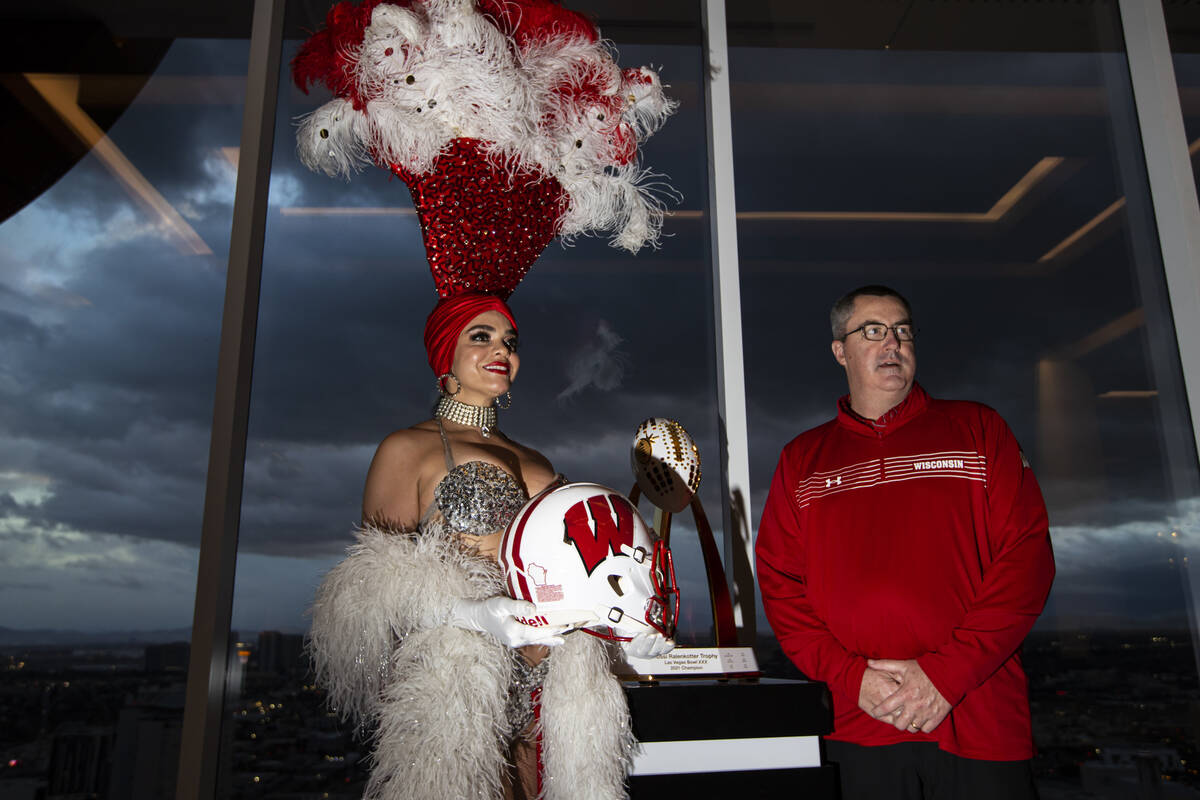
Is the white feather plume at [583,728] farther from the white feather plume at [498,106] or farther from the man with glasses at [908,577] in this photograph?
the white feather plume at [498,106]

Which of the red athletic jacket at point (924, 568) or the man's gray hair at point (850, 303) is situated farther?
the man's gray hair at point (850, 303)

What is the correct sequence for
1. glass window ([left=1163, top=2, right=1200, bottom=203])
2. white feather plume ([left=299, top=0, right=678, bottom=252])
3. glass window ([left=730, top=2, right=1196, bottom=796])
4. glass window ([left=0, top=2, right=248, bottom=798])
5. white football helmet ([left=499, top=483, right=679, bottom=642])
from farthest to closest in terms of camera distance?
glass window ([left=1163, top=2, right=1200, bottom=203]) → glass window ([left=730, top=2, right=1196, bottom=796]) → glass window ([left=0, top=2, right=248, bottom=798]) → white feather plume ([left=299, top=0, right=678, bottom=252]) → white football helmet ([left=499, top=483, right=679, bottom=642])

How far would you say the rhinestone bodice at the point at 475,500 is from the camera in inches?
60.0

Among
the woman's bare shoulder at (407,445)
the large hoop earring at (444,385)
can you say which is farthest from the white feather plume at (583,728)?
the large hoop earring at (444,385)

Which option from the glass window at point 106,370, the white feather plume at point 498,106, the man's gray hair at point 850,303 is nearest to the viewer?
the white feather plume at point 498,106

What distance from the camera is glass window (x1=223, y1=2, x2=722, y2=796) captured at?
91.6 inches

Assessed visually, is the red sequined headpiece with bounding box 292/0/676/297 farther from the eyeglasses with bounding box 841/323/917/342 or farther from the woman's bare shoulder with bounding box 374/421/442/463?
the eyeglasses with bounding box 841/323/917/342

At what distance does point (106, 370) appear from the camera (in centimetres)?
241

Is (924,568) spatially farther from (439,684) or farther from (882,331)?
(439,684)

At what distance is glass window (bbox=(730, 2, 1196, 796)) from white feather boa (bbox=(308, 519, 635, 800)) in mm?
1188

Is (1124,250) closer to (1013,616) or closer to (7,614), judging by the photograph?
(1013,616)

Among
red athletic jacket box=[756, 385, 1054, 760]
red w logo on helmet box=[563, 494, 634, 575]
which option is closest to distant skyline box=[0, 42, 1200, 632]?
red athletic jacket box=[756, 385, 1054, 760]

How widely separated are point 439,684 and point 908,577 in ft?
3.08

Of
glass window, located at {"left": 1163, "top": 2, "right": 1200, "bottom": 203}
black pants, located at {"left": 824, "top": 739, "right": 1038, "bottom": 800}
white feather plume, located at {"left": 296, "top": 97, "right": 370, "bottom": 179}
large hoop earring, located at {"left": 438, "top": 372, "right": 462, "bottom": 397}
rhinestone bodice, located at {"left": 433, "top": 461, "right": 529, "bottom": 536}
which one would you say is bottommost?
black pants, located at {"left": 824, "top": 739, "right": 1038, "bottom": 800}
